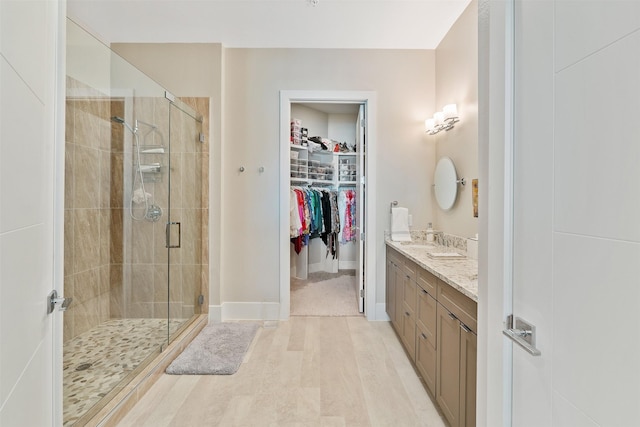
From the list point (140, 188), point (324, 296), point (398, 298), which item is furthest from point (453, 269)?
point (140, 188)

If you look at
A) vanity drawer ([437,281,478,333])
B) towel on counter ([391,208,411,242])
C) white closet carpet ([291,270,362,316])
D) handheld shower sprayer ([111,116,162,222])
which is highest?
handheld shower sprayer ([111,116,162,222])

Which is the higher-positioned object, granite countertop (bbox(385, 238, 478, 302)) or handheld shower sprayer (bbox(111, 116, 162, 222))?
handheld shower sprayer (bbox(111, 116, 162, 222))

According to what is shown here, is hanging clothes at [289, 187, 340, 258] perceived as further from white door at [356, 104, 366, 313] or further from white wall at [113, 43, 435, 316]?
white door at [356, 104, 366, 313]

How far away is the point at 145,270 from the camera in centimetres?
267

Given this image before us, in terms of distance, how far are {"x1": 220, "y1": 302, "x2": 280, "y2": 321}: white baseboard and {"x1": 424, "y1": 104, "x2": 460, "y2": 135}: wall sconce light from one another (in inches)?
96.9

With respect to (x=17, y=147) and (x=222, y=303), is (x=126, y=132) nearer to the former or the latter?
(x=222, y=303)

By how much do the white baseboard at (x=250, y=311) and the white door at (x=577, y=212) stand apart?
2.63 m

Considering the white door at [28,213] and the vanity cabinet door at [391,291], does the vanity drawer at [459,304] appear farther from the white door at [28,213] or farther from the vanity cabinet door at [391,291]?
the white door at [28,213]

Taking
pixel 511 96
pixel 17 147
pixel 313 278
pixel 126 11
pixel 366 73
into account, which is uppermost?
pixel 126 11

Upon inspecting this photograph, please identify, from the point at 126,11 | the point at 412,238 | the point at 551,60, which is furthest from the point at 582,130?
the point at 126,11

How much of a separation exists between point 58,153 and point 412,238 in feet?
9.46

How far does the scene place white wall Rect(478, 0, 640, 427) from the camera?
475mm

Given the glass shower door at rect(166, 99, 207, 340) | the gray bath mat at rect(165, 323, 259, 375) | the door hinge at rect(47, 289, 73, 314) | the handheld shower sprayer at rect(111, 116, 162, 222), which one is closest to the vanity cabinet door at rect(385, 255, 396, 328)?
the gray bath mat at rect(165, 323, 259, 375)

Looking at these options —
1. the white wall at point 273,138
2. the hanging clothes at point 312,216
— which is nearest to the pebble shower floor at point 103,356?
the white wall at point 273,138
